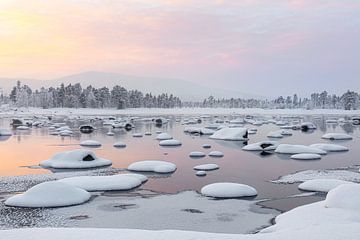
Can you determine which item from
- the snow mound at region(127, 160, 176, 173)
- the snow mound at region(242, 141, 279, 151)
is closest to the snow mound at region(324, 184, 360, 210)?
the snow mound at region(127, 160, 176, 173)

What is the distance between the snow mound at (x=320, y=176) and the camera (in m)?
23.3

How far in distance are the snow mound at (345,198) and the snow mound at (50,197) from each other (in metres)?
9.88

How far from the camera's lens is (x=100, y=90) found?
150 meters

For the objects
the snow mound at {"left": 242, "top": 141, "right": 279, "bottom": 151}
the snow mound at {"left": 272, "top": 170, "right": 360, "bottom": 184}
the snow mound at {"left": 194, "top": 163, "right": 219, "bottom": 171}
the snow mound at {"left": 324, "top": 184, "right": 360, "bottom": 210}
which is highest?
the snow mound at {"left": 324, "top": 184, "right": 360, "bottom": 210}

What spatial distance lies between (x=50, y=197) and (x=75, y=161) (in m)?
10.0

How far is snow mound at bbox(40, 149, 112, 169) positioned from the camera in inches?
1065

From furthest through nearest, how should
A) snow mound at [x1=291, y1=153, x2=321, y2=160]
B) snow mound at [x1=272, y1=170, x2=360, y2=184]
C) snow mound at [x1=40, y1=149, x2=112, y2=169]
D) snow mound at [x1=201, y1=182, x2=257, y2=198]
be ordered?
snow mound at [x1=291, y1=153, x2=321, y2=160] → snow mound at [x1=40, y1=149, x2=112, y2=169] → snow mound at [x1=272, y1=170, x2=360, y2=184] → snow mound at [x1=201, y1=182, x2=257, y2=198]

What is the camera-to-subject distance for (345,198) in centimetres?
1475

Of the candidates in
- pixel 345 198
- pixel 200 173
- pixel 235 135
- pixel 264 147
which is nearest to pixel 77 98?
pixel 235 135

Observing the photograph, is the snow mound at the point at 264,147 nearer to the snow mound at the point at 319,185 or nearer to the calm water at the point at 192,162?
the calm water at the point at 192,162

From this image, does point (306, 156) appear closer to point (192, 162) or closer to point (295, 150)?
point (295, 150)

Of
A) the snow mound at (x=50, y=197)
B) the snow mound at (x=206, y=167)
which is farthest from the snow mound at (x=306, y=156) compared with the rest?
the snow mound at (x=50, y=197)

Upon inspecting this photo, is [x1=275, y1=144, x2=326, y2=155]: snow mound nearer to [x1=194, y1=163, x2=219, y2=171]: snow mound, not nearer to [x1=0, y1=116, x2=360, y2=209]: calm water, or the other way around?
[x1=0, y1=116, x2=360, y2=209]: calm water

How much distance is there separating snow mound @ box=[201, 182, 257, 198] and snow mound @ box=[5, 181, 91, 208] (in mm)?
5496
